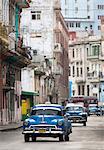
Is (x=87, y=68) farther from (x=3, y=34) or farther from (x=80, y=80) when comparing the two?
(x=3, y=34)

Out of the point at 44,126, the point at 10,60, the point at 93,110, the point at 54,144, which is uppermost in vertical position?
the point at 10,60

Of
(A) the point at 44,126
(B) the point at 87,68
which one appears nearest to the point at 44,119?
(A) the point at 44,126

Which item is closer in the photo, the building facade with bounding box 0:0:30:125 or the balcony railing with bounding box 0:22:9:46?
the balcony railing with bounding box 0:22:9:46

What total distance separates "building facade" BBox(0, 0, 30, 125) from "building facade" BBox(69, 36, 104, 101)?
8137cm

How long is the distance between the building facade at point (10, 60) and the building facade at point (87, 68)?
81367 millimetres

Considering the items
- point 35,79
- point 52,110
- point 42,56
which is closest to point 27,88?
point 35,79

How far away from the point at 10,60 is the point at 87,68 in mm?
97122

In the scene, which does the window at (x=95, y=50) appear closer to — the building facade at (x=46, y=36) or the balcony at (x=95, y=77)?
the balcony at (x=95, y=77)

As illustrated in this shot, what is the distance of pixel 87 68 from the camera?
518 feet

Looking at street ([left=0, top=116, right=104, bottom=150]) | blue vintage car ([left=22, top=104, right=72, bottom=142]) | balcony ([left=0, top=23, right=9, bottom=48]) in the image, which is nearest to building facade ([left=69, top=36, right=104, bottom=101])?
balcony ([left=0, top=23, right=9, bottom=48])

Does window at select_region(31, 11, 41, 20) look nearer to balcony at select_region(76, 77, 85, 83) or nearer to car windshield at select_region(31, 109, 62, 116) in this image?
balcony at select_region(76, 77, 85, 83)

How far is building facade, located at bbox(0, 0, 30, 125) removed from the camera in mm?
58500

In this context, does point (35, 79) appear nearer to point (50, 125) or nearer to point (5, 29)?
point (5, 29)

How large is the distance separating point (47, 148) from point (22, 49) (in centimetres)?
4143
